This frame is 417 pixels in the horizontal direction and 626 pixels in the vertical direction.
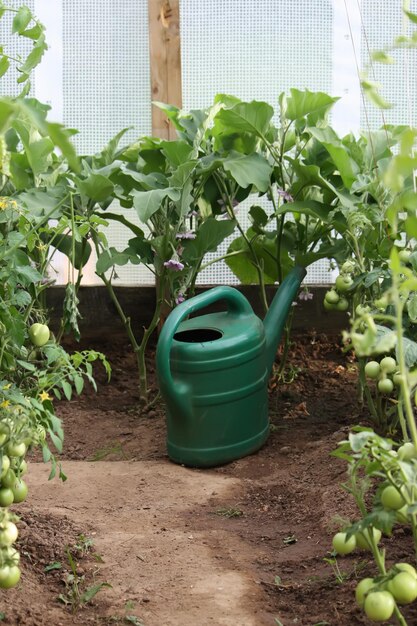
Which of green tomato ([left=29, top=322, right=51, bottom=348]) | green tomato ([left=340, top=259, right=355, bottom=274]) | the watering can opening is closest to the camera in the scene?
green tomato ([left=29, top=322, right=51, bottom=348])

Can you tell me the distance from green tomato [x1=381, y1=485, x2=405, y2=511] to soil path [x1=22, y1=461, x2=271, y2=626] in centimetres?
54

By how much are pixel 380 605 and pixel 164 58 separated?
9.77 feet

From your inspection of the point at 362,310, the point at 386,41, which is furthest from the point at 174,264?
the point at 386,41

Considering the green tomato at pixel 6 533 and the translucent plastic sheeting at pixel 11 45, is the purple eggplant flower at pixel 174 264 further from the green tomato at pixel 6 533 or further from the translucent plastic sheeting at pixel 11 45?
the green tomato at pixel 6 533

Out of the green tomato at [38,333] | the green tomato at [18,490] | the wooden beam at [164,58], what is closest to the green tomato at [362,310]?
the green tomato at [38,333]

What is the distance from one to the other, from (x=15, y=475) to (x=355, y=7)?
2916mm

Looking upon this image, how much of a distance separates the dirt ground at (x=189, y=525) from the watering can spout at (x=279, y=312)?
32 centimetres

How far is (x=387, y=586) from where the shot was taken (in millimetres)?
1471

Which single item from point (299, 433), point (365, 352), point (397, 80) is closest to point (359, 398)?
point (299, 433)

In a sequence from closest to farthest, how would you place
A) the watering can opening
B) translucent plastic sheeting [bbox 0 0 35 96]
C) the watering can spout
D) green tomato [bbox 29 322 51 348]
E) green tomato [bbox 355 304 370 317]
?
1. green tomato [bbox 29 322 51 348]
2. green tomato [bbox 355 304 370 317]
3. the watering can opening
4. the watering can spout
5. translucent plastic sheeting [bbox 0 0 35 96]

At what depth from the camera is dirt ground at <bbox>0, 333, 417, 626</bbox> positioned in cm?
195

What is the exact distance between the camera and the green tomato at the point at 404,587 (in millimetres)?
1446

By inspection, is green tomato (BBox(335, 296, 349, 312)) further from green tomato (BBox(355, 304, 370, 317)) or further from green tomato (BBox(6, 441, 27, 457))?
green tomato (BBox(6, 441, 27, 457))

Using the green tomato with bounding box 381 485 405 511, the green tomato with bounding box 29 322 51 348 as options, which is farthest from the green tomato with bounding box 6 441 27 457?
the green tomato with bounding box 381 485 405 511
